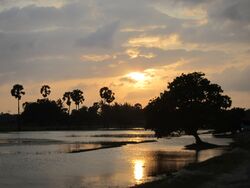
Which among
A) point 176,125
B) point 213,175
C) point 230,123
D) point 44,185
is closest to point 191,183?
point 213,175

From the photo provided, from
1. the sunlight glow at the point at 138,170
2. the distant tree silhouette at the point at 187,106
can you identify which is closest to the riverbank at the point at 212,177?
the sunlight glow at the point at 138,170

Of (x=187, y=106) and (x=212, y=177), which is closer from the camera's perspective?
(x=212, y=177)

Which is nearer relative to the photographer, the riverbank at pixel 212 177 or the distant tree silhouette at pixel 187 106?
the riverbank at pixel 212 177

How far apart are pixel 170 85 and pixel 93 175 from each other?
4197 centimetres

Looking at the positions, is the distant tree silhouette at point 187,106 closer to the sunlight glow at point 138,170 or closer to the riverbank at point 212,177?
the sunlight glow at point 138,170

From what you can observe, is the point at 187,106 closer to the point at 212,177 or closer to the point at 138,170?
the point at 138,170

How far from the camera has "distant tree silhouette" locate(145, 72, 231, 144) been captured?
73.7 m

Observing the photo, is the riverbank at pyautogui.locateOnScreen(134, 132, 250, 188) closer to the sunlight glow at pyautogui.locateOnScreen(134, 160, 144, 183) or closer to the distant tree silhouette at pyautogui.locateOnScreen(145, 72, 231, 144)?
the sunlight glow at pyautogui.locateOnScreen(134, 160, 144, 183)

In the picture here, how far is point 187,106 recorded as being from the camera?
74312mm

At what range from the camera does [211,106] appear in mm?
74312

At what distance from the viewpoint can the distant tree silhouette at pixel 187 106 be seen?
73.7 meters

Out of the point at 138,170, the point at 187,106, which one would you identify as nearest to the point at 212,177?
the point at 138,170

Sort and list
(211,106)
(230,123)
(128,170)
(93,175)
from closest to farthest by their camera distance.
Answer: (93,175), (128,170), (211,106), (230,123)

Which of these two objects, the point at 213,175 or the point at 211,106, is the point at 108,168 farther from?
the point at 211,106
